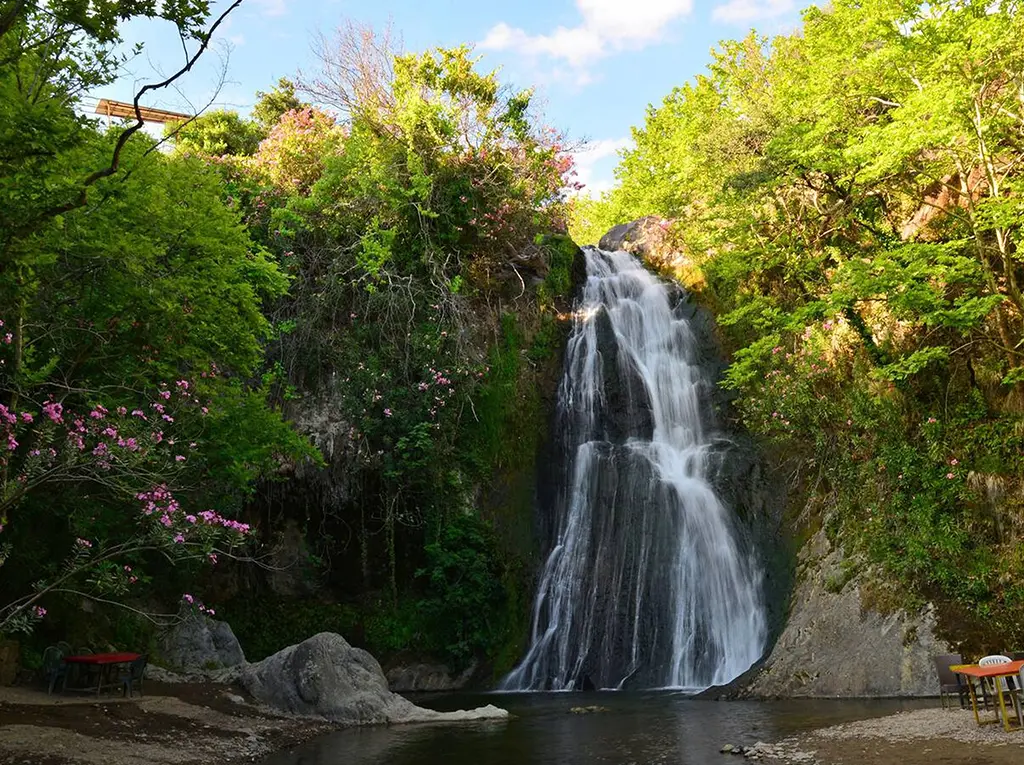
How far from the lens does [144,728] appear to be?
10781mm

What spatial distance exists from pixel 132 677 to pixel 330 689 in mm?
3115

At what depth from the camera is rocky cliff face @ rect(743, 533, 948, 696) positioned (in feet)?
44.6

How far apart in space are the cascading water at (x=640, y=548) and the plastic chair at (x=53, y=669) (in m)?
8.95

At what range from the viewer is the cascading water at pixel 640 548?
672 inches

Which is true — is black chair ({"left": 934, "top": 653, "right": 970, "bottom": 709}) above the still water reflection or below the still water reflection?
above

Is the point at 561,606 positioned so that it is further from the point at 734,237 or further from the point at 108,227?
the point at 108,227

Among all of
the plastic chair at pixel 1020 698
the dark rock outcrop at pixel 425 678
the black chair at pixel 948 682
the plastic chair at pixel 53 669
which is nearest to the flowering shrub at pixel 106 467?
the plastic chair at pixel 53 669

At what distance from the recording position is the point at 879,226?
17.5 meters

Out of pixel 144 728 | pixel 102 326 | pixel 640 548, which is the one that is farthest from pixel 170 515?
pixel 640 548

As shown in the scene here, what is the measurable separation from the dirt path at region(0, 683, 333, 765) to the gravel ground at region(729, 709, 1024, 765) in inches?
263

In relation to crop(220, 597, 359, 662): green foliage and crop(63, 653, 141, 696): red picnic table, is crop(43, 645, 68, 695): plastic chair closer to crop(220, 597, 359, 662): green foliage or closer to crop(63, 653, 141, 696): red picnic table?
crop(63, 653, 141, 696): red picnic table

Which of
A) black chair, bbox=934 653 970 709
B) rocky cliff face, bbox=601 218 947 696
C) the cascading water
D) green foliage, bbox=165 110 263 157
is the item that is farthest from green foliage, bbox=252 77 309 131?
black chair, bbox=934 653 970 709

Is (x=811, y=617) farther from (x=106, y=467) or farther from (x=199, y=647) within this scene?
(x=106, y=467)

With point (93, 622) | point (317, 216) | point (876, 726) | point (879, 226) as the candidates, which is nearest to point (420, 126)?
point (317, 216)
